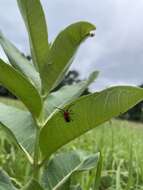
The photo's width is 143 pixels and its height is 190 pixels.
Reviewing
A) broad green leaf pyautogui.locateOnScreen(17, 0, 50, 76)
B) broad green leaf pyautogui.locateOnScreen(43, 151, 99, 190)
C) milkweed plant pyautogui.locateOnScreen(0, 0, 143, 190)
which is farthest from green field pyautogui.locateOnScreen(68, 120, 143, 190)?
broad green leaf pyautogui.locateOnScreen(17, 0, 50, 76)

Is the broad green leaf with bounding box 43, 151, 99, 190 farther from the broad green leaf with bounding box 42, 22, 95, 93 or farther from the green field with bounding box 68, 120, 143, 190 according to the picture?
the green field with bounding box 68, 120, 143, 190

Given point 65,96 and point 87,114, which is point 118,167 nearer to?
point 65,96

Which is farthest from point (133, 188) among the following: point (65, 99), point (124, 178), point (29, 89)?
point (29, 89)

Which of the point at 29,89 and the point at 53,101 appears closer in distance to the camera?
the point at 29,89

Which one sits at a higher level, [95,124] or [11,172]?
[95,124]

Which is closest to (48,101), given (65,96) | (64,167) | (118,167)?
(65,96)

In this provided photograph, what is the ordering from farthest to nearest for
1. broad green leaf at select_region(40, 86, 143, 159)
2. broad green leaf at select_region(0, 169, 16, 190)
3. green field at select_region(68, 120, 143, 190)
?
green field at select_region(68, 120, 143, 190) < broad green leaf at select_region(0, 169, 16, 190) < broad green leaf at select_region(40, 86, 143, 159)

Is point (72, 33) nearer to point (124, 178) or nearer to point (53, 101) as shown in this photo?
point (53, 101)
